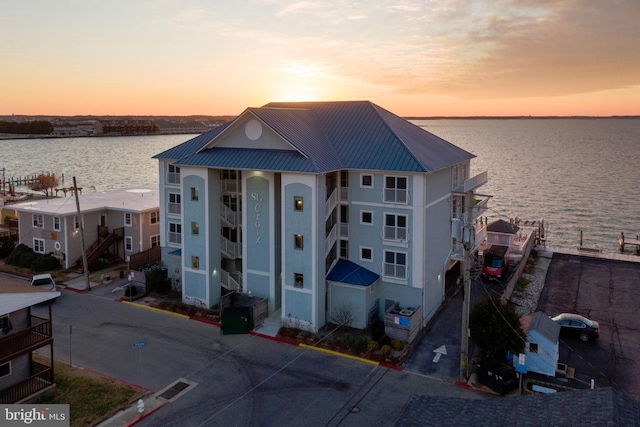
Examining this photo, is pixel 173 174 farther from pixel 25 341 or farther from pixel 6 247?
pixel 6 247

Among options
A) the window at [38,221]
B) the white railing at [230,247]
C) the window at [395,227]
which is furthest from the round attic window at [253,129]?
the window at [38,221]

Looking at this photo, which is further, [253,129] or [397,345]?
[253,129]

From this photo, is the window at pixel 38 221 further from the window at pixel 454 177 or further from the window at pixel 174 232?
the window at pixel 454 177

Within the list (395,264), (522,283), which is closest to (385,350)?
(395,264)

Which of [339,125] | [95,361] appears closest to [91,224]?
[95,361]

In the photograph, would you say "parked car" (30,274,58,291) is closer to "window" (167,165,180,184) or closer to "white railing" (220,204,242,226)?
"window" (167,165,180,184)

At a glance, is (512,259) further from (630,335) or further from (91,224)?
(91,224)

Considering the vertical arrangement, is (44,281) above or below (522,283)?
above
